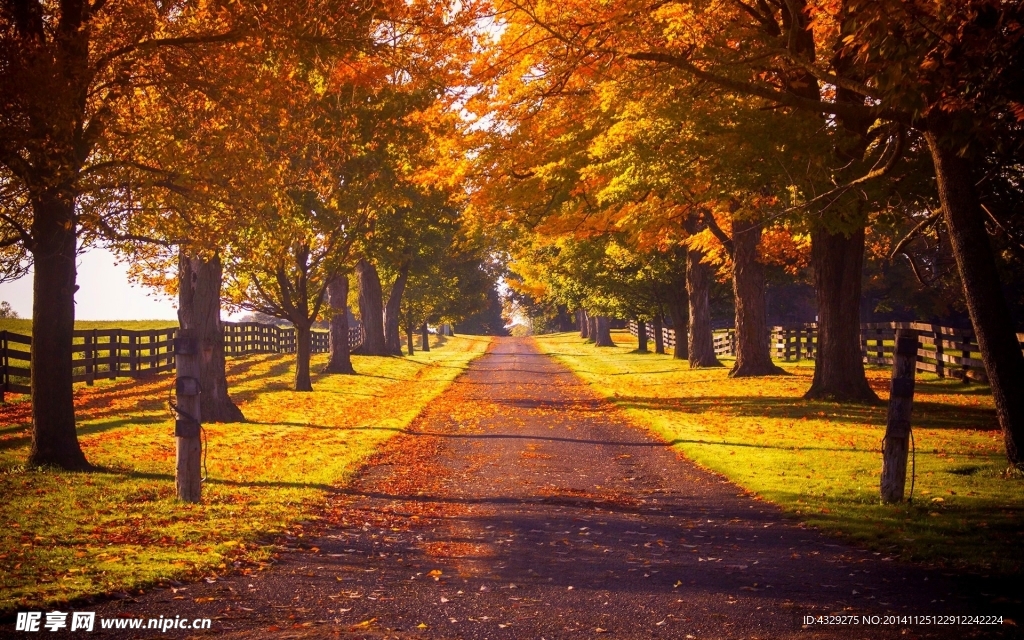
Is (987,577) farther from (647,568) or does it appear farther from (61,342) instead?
(61,342)

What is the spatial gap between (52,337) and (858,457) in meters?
12.2

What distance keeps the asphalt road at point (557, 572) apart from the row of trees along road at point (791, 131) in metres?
5.32

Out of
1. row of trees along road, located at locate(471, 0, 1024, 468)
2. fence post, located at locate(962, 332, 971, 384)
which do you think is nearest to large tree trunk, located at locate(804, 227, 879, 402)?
row of trees along road, located at locate(471, 0, 1024, 468)

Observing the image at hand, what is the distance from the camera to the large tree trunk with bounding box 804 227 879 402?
21562mm

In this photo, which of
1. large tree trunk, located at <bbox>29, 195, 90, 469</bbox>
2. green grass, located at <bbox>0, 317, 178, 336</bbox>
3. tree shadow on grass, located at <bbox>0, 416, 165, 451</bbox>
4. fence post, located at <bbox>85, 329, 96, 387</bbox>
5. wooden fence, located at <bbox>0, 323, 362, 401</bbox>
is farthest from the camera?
green grass, located at <bbox>0, 317, 178, 336</bbox>

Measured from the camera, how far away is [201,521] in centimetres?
934

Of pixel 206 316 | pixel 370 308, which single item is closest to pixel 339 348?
pixel 370 308

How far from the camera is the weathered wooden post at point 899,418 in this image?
33.1ft

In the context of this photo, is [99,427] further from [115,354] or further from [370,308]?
[370,308]

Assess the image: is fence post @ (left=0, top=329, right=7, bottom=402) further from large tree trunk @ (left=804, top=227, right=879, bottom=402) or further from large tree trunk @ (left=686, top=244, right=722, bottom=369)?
large tree trunk @ (left=686, top=244, right=722, bottom=369)

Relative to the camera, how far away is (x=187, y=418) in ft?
33.6

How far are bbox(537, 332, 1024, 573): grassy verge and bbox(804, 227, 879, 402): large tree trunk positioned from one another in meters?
0.85

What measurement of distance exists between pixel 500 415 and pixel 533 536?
12.5 meters

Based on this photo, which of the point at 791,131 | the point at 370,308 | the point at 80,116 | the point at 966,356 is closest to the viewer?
the point at 80,116
